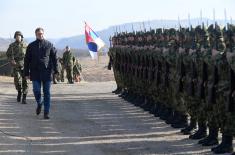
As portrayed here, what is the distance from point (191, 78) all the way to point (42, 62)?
341 cm

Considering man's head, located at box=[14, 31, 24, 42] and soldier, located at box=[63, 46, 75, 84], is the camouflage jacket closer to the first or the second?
man's head, located at box=[14, 31, 24, 42]

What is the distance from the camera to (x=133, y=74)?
13.2 meters

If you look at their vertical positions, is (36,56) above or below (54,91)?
above

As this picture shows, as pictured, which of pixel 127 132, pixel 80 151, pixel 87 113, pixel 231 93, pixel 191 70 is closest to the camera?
pixel 231 93

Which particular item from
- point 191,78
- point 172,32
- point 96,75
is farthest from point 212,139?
point 96,75

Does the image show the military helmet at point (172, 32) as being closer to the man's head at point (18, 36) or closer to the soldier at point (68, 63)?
the man's head at point (18, 36)

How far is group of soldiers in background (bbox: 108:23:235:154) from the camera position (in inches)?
276

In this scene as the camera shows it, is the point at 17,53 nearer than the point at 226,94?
No

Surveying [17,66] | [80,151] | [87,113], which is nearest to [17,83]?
[17,66]

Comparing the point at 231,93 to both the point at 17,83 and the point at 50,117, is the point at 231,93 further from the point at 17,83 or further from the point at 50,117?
the point at 17,83

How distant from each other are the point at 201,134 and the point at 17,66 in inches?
232

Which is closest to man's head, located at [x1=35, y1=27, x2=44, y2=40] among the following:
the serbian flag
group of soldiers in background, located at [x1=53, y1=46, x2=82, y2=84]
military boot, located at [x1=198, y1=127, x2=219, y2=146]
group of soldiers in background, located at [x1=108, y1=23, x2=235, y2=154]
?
group of soldiers in background, located at [x1=108, y1=23, x2=235, y2=154]

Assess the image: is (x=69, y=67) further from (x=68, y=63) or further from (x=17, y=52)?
(x=17, y=52)

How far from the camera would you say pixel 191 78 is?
26.6 feet
